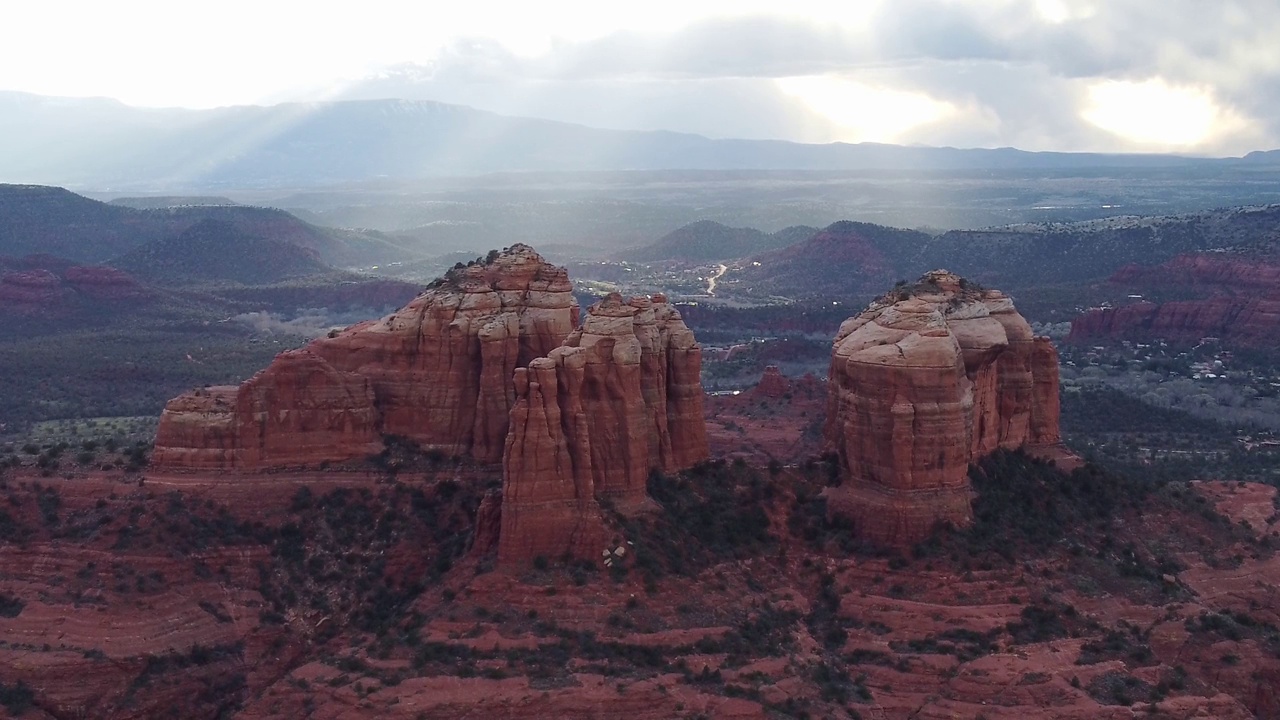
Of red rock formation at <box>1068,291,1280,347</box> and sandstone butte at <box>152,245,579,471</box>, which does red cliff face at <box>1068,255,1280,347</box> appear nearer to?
red rock formation at <box>1068,291,1280,347</box>

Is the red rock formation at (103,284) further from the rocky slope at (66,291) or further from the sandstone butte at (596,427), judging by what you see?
the sandstone butte at (596,427)

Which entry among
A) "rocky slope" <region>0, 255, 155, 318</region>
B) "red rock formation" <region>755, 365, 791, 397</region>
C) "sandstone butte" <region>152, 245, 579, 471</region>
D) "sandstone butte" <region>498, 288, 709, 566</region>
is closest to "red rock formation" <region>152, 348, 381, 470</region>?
"sandstone butte" <region>152, 245, 579, 471</region>

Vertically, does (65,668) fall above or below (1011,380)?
below

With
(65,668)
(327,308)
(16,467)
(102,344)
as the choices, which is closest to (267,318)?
(327,308)

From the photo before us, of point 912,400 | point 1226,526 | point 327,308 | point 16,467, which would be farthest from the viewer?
point 327,308

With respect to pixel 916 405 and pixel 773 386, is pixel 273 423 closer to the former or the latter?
pixel 916 405

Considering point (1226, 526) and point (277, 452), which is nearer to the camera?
point (277, 452)

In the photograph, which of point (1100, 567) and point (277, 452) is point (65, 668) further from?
point (1100, 567)

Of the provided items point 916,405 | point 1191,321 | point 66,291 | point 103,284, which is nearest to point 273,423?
point 916,405
